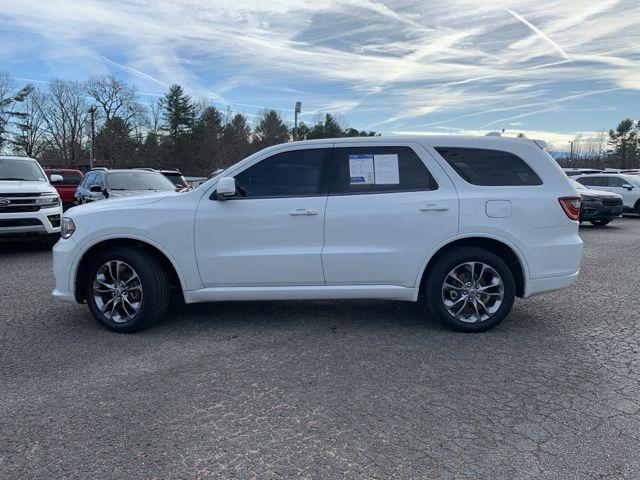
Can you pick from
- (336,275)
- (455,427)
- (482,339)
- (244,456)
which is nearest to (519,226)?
(482,339)

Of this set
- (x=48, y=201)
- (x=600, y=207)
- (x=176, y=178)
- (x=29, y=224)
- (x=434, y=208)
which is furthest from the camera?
(x=176, y=178)

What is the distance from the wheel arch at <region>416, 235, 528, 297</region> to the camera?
15.3 ft

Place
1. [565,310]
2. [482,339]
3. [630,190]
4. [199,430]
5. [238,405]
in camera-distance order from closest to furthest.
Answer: [199,430] < [238,405] < [482,339] < [565,310] < [630,190]

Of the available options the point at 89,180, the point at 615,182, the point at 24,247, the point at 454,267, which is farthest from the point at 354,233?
the point at 615,182

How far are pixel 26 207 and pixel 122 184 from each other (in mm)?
2167

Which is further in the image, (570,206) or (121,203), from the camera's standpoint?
(121,203)

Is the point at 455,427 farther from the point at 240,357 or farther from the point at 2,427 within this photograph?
the point at 2,427

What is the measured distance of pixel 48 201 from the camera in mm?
9773

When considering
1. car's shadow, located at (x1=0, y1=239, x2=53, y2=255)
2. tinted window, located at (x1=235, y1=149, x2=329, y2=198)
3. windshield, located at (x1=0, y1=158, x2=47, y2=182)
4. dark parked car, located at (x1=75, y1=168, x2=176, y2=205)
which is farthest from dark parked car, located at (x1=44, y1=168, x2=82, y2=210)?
tinted window, located at (x1=235, y1=149, x2=329, y2=198)

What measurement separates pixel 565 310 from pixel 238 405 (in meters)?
4.07

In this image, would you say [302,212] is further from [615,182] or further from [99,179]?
[615,182]

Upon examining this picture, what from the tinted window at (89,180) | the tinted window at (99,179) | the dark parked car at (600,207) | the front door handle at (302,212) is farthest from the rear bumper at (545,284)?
the dark parked car at (600,207)

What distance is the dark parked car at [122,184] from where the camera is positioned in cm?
1077

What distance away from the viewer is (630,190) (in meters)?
19.4
